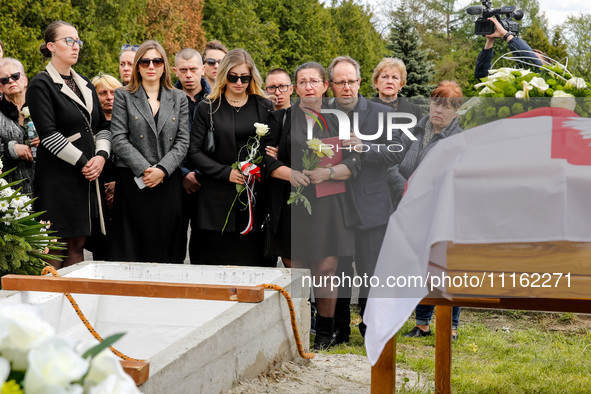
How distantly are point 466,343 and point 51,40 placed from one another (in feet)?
13.4

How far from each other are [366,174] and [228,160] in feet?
3.54

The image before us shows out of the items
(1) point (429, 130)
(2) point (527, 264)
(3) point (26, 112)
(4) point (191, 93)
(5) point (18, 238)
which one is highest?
(4) point (191, 93)

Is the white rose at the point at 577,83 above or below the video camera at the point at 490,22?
below

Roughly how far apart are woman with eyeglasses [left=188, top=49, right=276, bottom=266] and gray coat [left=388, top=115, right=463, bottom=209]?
40.0 inches

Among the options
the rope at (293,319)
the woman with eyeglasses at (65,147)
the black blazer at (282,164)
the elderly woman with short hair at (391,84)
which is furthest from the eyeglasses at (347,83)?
the rope at (293,319)

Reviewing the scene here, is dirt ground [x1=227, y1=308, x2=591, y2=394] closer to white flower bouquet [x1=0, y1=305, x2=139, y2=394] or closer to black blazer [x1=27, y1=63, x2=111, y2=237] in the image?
black blazer [x1=27, y1=63, x2=111, y2=237]

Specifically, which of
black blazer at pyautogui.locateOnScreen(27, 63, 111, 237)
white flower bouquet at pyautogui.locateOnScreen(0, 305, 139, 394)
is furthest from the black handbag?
white flower bouquet at pyautogui.locateOnScreen(0, 305, 139, 394)

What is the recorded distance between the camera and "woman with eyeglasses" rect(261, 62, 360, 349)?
549cm

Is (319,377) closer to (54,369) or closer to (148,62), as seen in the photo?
(148,62)

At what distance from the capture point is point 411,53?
102ft

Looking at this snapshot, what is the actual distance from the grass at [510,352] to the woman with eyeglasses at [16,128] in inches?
117

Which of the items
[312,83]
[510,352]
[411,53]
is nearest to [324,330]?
[510,352]

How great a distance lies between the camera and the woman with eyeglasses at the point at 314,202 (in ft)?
18.0

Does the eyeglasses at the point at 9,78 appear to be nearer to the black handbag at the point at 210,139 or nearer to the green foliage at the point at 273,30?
the black handbag at the point at 210,139
